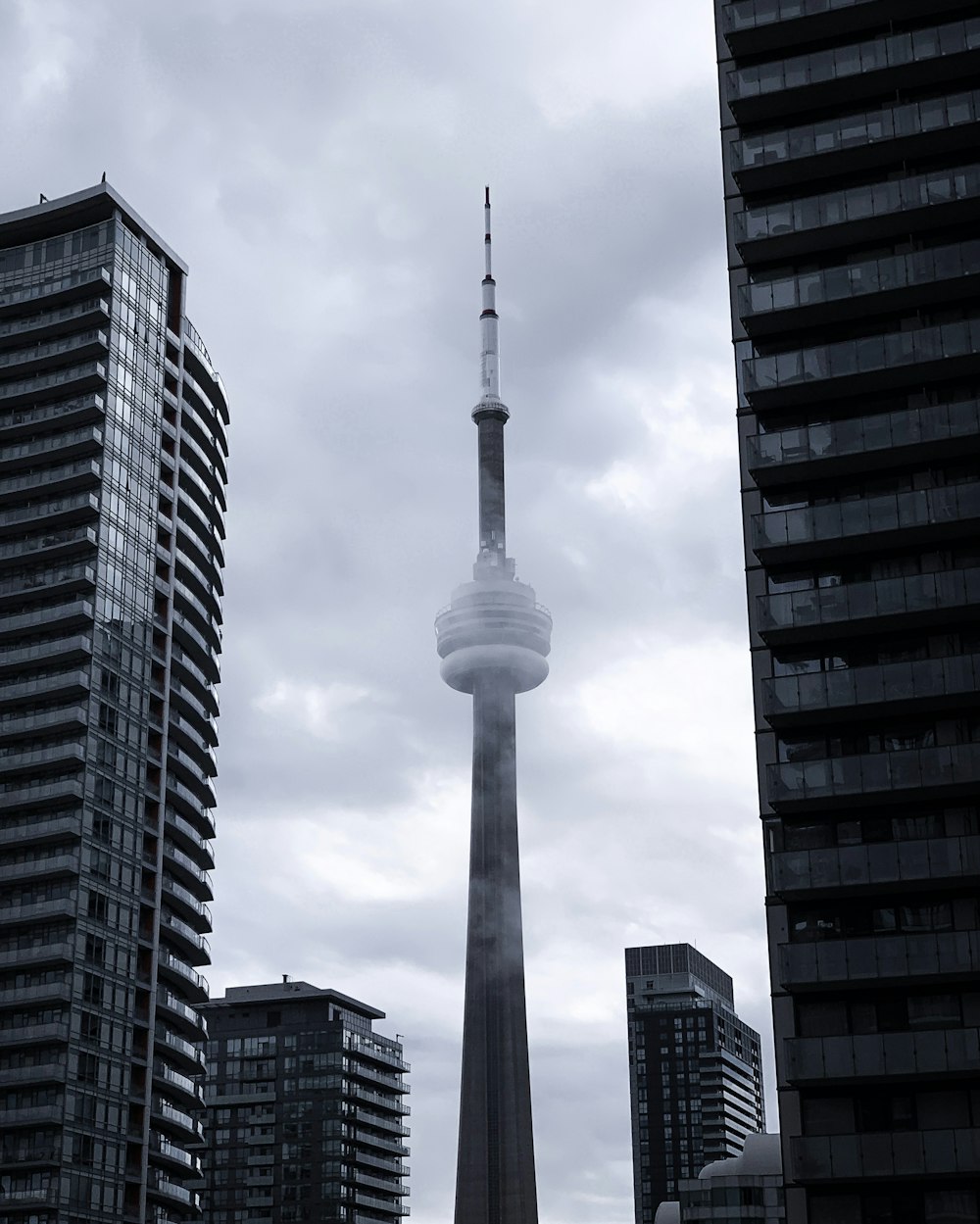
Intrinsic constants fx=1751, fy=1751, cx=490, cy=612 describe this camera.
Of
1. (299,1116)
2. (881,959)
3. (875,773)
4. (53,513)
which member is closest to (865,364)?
(875,773)

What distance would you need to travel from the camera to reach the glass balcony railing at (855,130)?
7156 cm

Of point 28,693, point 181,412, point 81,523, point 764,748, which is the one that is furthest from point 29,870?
point 764,748

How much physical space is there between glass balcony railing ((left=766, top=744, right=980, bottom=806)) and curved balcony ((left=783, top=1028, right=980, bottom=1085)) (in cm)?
865

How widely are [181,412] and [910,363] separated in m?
77.4

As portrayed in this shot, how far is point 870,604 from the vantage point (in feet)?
215

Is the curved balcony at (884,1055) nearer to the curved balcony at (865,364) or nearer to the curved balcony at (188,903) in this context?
the curved balcony at (865,364)

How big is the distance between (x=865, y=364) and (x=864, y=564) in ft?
26.4

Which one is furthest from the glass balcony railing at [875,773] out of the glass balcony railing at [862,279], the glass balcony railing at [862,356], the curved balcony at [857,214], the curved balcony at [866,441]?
the curved balcony at [857,214]

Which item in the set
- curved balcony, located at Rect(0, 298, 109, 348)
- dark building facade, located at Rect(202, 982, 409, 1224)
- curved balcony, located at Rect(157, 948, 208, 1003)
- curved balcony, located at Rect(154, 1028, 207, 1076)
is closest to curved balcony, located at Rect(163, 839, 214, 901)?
curved balcony, located at Rect(157, 948, 208, 1003)

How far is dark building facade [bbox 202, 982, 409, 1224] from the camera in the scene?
7170 inches

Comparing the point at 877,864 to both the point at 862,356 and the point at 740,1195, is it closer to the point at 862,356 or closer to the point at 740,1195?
the point at 862,356

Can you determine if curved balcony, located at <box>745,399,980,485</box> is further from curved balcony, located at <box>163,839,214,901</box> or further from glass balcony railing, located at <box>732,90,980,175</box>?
curved balcony, located at <box>163,839,214,901</box>

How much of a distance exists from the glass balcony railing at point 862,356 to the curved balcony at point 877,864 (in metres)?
18.9

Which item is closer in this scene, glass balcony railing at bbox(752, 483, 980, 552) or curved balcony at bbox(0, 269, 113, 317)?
glass balcony railing at bbox(752, 483, 980, 552)
